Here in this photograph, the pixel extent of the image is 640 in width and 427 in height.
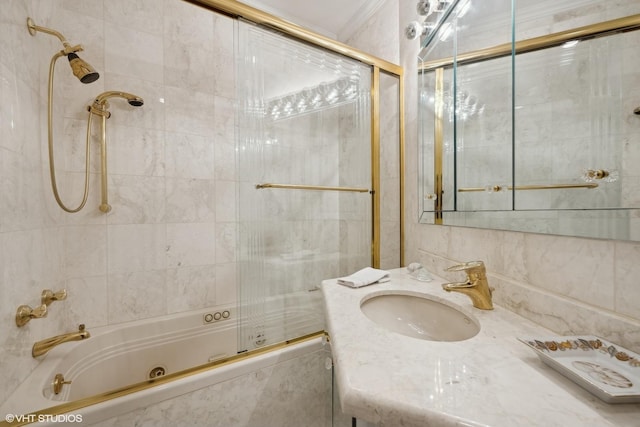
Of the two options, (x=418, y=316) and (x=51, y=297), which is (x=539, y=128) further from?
(x=51, y=297)

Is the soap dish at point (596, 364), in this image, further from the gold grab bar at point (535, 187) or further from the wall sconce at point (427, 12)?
the wall sconce at point (427, 12)

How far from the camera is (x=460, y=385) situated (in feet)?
1.40

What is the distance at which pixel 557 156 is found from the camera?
0.66 metres

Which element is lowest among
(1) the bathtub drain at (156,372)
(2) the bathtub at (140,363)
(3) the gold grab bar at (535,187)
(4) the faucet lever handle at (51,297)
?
(1) the bathtub drain at (156,372)

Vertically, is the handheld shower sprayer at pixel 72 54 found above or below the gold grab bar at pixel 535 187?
above

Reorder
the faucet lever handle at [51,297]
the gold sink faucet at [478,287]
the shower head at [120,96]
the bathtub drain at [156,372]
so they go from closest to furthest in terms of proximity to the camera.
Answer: the gold sink faucet at [478,287] < the faucet lever handle at [51,297] < the shower head at [120,96] < the bathtub drain at [156,372]

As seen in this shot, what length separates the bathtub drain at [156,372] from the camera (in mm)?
1444

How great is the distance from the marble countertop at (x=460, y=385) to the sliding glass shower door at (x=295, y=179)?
0.73 meters

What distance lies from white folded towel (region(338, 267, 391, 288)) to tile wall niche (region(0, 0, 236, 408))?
42.8 inches

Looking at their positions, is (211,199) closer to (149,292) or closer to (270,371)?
(149,292)

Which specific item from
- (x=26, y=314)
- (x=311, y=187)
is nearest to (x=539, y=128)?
(x=311, y=187)

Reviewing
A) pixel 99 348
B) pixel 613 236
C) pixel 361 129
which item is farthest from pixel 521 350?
pixel 99 348

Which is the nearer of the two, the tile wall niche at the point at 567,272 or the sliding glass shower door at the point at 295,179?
the tile wall niche at the point at 567,272

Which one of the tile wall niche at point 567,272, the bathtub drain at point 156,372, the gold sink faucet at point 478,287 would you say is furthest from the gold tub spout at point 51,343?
the tile wall niche at point 567,272
